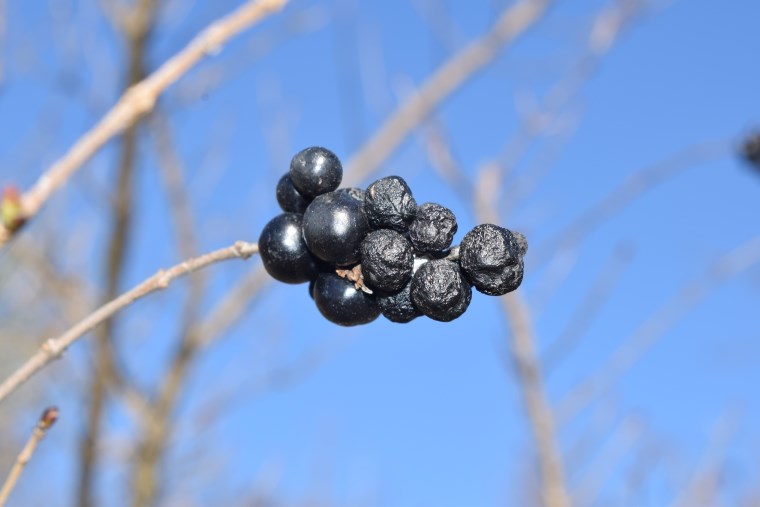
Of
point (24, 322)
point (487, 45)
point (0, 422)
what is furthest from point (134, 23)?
point (0, 422)

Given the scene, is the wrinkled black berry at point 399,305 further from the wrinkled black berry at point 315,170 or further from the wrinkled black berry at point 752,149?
the wrinkled black berry at point 752,149

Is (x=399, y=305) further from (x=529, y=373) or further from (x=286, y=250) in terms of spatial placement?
(x=529, y=373)

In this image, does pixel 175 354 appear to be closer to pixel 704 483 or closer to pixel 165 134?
pixel 165 134

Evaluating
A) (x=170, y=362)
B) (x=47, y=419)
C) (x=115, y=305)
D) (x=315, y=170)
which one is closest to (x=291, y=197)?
(x=315, y=170)

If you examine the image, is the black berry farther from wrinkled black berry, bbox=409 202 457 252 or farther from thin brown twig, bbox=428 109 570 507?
thin brown twig, bbox=428 109 570 507

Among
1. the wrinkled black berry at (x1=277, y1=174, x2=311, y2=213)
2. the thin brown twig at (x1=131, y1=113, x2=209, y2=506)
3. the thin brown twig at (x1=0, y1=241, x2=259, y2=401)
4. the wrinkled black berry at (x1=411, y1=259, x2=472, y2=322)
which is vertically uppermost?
the thin brown twig at (x1=131, y1=113, x2=209, y2=506)

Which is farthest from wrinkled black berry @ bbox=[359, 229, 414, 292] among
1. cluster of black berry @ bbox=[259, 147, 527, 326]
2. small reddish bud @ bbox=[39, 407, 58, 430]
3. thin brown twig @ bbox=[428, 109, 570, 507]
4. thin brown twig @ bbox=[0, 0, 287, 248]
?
thin brown twig @ bbox=[428, 109, 570, 507]
